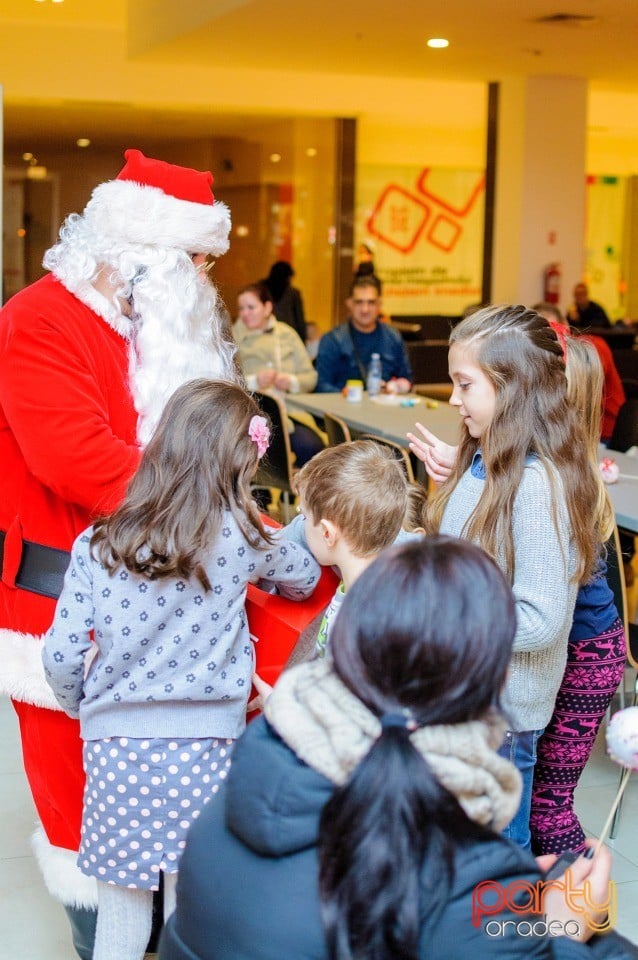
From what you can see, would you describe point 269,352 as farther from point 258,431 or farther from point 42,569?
point 258,431

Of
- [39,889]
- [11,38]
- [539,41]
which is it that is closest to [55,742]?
[39,889]

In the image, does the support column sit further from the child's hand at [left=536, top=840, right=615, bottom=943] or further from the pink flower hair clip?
the child's hand at [left=536, top=840, right=615, bottom=943]

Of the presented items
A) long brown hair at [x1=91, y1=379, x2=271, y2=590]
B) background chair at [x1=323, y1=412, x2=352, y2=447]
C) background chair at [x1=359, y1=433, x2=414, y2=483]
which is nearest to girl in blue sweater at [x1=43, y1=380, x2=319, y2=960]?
long brown hair at [x1=91, y1=379, x2=271, y2=590]

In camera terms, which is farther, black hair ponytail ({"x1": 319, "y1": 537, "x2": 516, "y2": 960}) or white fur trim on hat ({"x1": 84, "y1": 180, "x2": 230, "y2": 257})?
white fur trim on hat ({"x1": 84, "y1": 180, "x2": 230, "y2": 257})

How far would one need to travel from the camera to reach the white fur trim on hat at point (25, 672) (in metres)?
2.18

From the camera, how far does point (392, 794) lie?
1062mm

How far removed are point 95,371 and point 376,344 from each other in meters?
4.54

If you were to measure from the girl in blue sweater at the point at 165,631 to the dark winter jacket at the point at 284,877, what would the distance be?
70 cm

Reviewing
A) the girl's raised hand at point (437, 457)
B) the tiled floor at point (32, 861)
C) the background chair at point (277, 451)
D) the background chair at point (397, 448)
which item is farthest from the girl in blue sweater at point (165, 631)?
the background chair at point (277, 451)

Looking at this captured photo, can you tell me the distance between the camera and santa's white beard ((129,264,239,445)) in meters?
2.21

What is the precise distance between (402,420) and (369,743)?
14.2ft

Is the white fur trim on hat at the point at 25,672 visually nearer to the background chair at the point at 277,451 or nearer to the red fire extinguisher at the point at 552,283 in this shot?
the background chair at the point at 277,451

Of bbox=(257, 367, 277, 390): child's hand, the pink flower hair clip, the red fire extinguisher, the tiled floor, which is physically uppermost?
the red fire extinguisher

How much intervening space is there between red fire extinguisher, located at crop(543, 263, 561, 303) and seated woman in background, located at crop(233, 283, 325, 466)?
5.43 m
